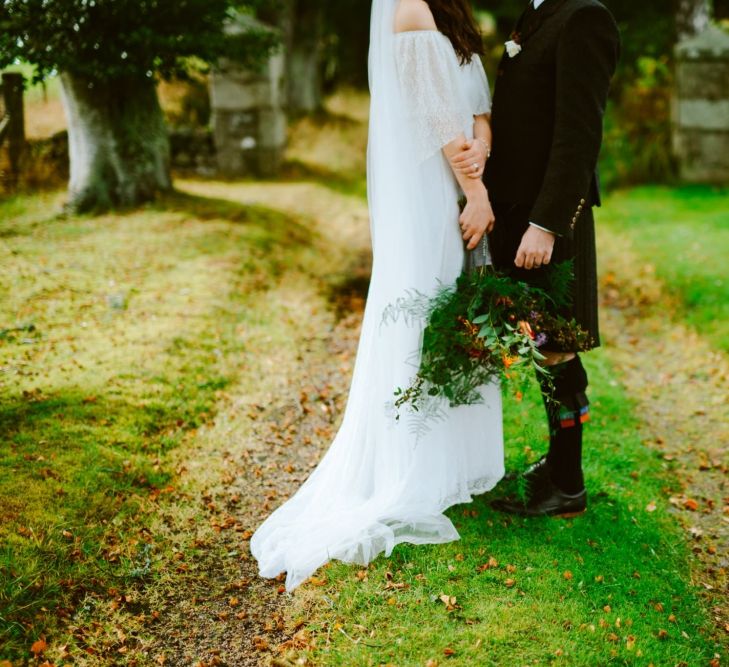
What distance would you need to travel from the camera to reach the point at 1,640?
282 cm

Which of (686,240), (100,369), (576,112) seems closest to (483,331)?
(576,112)

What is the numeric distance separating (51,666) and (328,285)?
227 inches

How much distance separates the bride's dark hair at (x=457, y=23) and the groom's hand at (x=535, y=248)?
2.78 ft

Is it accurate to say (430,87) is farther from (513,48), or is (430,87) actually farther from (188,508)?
(188,508)

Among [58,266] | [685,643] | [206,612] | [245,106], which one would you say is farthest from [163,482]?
[245,106]

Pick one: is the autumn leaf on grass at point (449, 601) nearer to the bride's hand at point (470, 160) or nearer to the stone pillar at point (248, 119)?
the bride's hand at point (470, 160)

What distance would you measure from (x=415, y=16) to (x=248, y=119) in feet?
33.0

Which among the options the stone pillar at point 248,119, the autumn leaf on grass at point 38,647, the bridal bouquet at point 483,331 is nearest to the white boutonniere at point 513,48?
the bridal bouquet at point 483,331

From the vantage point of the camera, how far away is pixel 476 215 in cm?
324

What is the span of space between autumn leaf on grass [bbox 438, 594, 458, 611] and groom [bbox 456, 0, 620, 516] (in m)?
0.71

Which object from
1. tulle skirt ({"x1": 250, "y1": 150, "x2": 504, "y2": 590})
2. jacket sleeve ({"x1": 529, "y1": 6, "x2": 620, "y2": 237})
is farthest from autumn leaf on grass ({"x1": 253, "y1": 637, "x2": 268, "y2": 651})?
jacket sleeve ({"x1": 529, "y1": 6, "x2": 620, "y2": 237})

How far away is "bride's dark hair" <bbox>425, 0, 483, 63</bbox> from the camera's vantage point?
10.2 feet

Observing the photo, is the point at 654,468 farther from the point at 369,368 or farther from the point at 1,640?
the point at 1,640

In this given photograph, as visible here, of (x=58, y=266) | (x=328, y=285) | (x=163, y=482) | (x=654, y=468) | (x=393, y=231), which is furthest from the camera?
(x=328, y=285)
